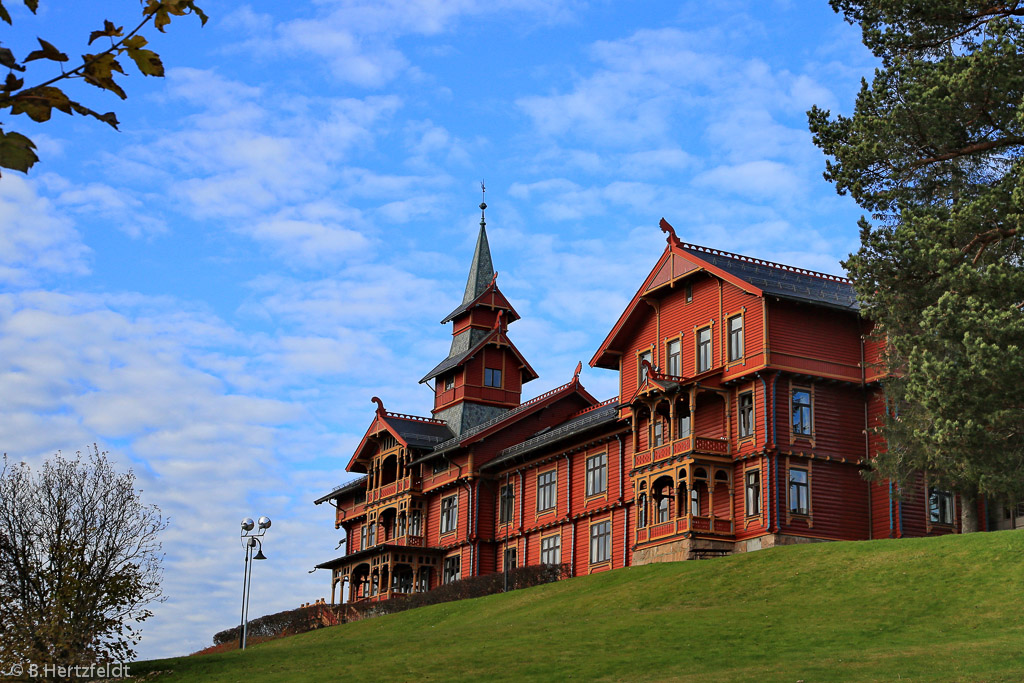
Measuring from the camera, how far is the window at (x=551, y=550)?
169 feet

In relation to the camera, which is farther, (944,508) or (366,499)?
(366,499)

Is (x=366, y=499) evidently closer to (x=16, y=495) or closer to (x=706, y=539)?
(x=706, y=539)

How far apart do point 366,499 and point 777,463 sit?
3045 centimetres

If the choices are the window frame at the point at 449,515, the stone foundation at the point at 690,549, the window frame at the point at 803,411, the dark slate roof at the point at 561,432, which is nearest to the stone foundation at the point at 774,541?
the stone foundation at the point at 690,549

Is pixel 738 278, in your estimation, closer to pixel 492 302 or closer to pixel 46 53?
pixel 492 302

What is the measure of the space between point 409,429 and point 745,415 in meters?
23.8

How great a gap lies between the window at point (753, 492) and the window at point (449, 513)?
1960cm

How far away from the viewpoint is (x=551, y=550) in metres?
52.0

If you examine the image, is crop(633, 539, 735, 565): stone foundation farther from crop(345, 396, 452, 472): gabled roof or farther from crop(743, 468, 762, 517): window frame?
crop(345, 396, 452, 472): gabled roof

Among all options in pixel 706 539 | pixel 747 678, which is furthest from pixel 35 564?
pixel 706 539

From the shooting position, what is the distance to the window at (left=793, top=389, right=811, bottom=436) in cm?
4084

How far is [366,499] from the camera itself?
212 feet

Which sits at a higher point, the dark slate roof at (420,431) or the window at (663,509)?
the dark slate roof at (420,431)

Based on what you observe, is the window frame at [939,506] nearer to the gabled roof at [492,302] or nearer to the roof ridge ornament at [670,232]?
the roof ridge ornament at [670,232]
